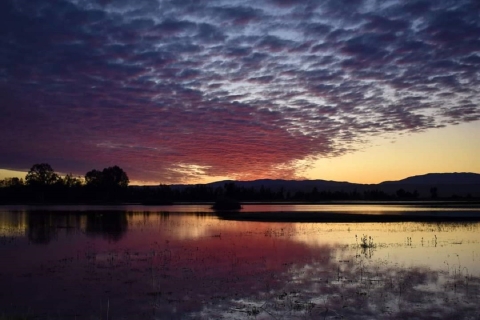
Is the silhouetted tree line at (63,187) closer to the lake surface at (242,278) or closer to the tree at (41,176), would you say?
the tree at (41,176)

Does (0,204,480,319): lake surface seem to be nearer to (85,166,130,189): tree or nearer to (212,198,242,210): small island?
(212,198,242,210): small island

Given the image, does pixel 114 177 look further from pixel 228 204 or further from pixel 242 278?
pixel 242 278

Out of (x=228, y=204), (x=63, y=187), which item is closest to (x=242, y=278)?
(x=228, y=204)

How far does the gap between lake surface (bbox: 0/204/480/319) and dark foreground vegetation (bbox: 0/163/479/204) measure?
13196 cm

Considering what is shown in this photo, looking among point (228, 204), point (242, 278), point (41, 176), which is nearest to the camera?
point (242, 278)

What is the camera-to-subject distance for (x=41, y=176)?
573 feet

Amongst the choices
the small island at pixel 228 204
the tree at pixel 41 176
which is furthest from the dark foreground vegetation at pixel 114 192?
the small island at pixel 228 204

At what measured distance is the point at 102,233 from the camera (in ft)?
135

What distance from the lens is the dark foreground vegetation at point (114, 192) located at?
168625 mm

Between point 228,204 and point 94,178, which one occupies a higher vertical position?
point 94,178

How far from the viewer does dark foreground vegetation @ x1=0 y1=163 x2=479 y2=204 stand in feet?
553

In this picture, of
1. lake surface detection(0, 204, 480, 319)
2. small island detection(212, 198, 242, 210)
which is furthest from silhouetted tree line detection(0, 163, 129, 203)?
lake surface detection(0, 204, 480, 319)

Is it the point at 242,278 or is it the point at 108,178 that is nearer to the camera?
the point at 242,278

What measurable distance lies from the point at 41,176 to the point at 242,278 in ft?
574
